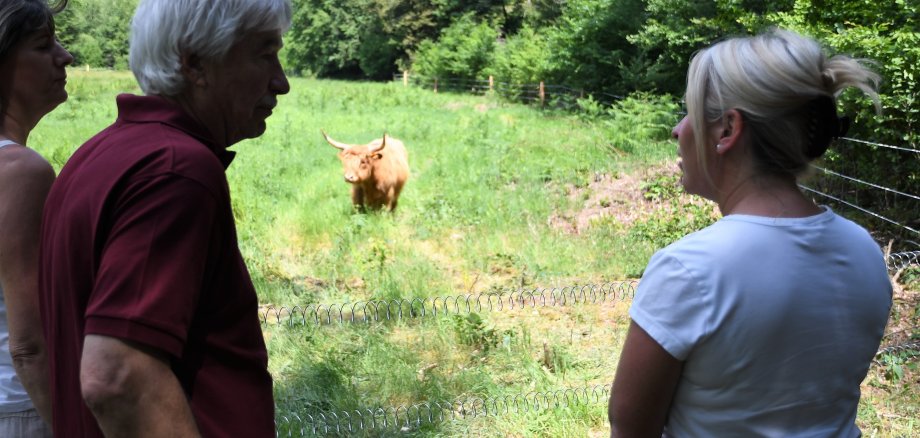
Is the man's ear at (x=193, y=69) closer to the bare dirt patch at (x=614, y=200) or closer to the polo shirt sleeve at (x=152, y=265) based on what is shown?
the polo shirt sleeve at (x=152, y=265)

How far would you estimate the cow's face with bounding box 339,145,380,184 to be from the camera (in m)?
→ 11.1

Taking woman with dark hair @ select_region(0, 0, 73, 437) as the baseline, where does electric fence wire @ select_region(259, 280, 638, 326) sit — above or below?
below

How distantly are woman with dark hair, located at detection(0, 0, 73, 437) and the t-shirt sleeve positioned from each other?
1471mm

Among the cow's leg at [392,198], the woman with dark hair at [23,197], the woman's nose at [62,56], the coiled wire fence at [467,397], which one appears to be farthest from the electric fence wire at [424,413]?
the cow's leg at [392,198]

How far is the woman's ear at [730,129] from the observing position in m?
1.67

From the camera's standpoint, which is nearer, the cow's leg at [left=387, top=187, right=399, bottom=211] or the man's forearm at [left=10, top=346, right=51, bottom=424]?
the man's forearm at [left=10, top=346, right=51, bottom=424]

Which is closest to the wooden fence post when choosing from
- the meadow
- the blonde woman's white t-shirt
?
the meadow

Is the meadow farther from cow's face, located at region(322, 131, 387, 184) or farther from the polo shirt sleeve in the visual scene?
the polo shirt sleeve

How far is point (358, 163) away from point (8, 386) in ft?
30.2

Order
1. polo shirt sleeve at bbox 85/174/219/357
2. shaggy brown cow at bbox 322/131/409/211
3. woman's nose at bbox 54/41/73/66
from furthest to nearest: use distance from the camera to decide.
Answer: shaggy brown cow at bbox 322/131/409/211 < woman's nose at bbox 54/41/73/66 < polo shirt sleeve at bbox 85/174/219/357

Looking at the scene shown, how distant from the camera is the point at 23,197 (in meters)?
1.89

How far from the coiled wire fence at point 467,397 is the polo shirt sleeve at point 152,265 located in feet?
10.7

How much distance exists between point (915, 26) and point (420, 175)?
838 cm

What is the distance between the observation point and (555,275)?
8008mm
